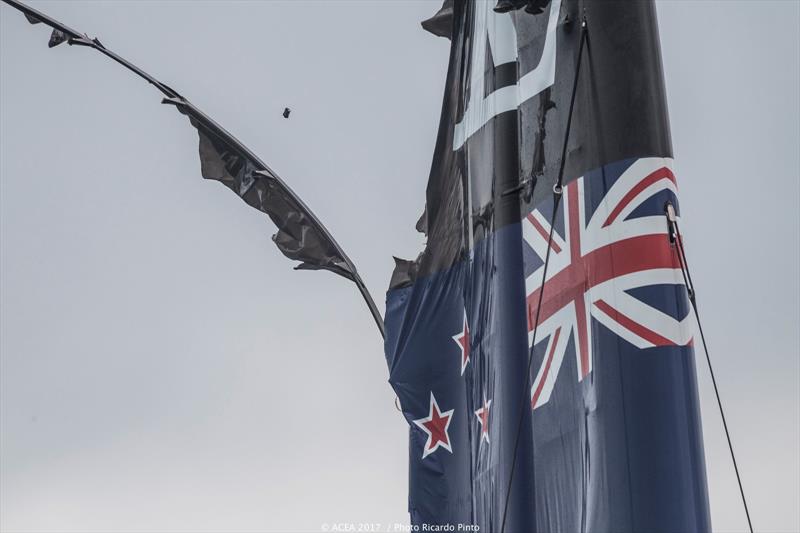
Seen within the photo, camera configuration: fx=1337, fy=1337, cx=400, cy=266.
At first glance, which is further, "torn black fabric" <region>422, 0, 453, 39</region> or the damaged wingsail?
"torn black fabric" <region>422, 0, 453, 39</region>

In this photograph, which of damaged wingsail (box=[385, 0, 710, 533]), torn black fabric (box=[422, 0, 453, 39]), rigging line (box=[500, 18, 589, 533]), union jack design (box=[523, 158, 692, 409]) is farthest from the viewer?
torn black fabric (box=[422, 0, 453, 39])

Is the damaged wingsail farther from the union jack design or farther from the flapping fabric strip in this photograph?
the flapping fabric strip

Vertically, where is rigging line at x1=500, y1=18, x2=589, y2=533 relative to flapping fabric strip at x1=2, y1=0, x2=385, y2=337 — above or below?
below

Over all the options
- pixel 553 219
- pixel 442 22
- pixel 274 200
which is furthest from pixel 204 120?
pixel 553 219

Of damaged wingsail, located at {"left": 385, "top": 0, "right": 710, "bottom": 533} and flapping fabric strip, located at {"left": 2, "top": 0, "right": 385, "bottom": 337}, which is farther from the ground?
flapping fabric strip, located at {"left": 2, "top": 0, "right": 385, "bottom": 337}

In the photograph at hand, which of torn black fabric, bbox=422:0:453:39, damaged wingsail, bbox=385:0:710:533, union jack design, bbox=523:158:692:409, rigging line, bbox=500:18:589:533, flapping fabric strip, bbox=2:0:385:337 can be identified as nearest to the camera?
damaged wingsail, bbox=385:0:710:533

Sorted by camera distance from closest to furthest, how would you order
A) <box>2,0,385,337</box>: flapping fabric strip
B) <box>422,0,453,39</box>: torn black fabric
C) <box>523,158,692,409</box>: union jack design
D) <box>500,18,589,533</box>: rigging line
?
1. <box>523,158,692,409</box>: union jack design
2. <box>500,18,589,533</box>: rigging line
3. <box>422,0,453,39</box>: torn black fabric
4. <box>2,0,385,337</box>: flapping fabric strip

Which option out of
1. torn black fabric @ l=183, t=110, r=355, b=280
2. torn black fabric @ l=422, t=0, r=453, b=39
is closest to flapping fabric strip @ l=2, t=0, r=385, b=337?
torn black fabric @ l=183, t=110, r=355, b=280

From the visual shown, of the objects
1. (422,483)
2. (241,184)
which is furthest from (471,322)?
(241,184)

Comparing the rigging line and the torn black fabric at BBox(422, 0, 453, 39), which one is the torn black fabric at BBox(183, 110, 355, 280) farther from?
the rigging line

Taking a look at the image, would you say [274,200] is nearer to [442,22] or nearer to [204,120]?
[204,120]

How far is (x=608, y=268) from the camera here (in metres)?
5.68

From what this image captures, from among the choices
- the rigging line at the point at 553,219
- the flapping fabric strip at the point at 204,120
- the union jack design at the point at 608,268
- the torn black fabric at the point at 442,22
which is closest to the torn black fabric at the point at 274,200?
the flapping fabric strip at the point at 204,120

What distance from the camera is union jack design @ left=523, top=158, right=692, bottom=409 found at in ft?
18.0
